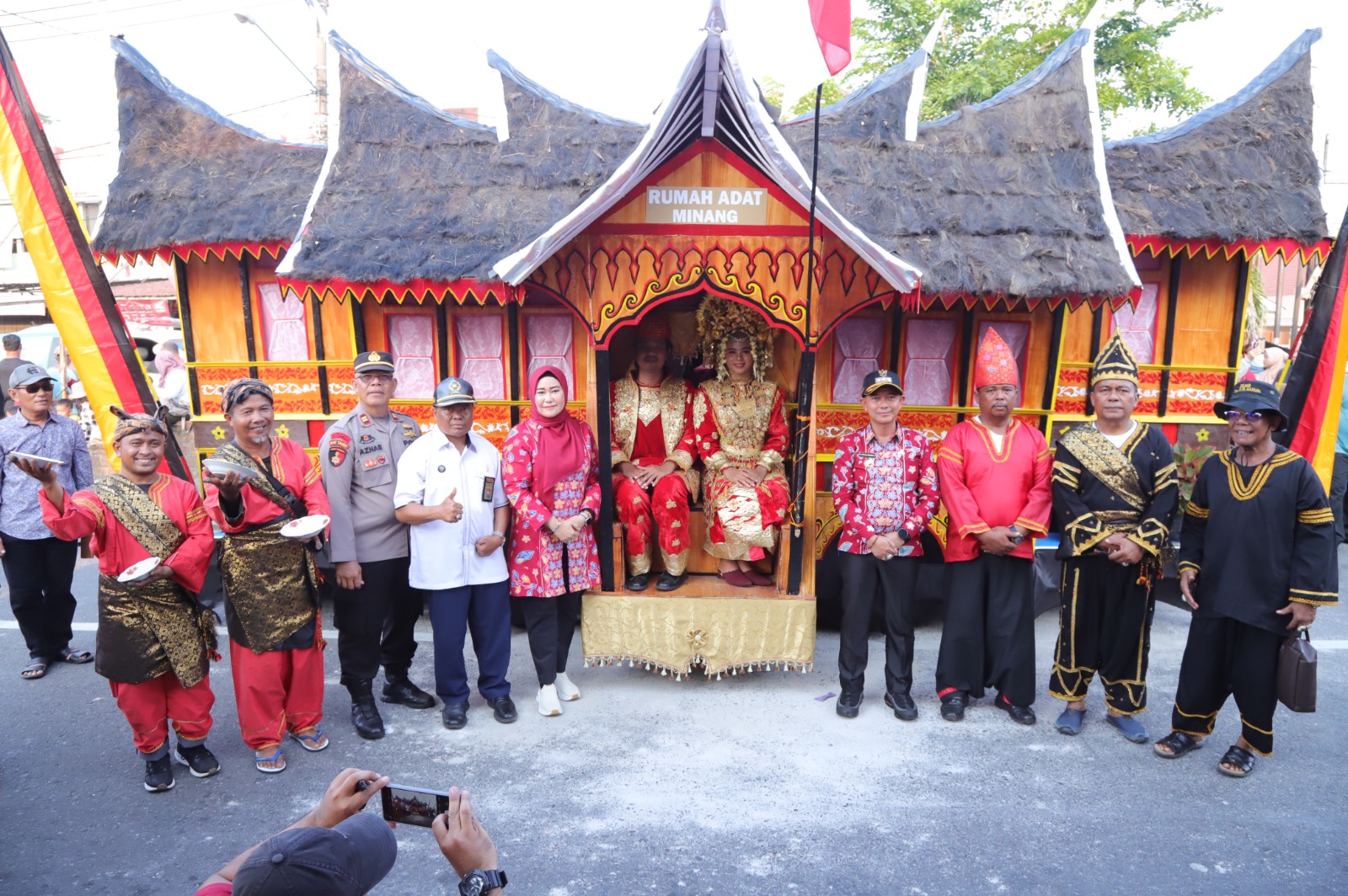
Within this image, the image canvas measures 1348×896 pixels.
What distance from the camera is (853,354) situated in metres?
6.14

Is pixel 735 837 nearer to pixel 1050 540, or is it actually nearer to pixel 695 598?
pixel 695 598

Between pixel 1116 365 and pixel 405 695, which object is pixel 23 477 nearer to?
pixel 405 695

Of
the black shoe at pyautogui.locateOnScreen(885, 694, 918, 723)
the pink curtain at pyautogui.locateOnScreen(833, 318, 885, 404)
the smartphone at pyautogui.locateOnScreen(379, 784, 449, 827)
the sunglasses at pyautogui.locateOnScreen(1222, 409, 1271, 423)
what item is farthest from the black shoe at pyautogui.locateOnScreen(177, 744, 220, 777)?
the sunglasses at pyautogui.locateOnScreen(1222, 409, 1271, 423)

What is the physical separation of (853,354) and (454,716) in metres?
3.65

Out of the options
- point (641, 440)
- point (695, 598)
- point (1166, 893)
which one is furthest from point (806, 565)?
point (1166, 893)

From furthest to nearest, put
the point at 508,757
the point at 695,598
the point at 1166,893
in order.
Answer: the point at 695,598, the point at 508,757, the point at 1166,893

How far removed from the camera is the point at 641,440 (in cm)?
545

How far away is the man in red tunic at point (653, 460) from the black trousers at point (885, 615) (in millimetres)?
1095

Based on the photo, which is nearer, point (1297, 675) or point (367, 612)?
point (1297, 675)

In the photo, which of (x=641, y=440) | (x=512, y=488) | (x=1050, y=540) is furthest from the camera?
(x=1050, y=540)

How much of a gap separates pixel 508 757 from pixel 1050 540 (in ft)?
13.2

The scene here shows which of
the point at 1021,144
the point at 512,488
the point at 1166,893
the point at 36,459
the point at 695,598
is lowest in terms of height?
the point at 1166,893

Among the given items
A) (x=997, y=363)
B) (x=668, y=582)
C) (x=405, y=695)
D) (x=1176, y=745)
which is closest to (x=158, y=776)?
(x=405, y=695)

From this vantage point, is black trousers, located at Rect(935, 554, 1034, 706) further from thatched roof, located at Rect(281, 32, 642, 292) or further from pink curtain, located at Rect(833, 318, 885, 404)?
thatched roof, located at Rect(281, 32, 642, 292)
